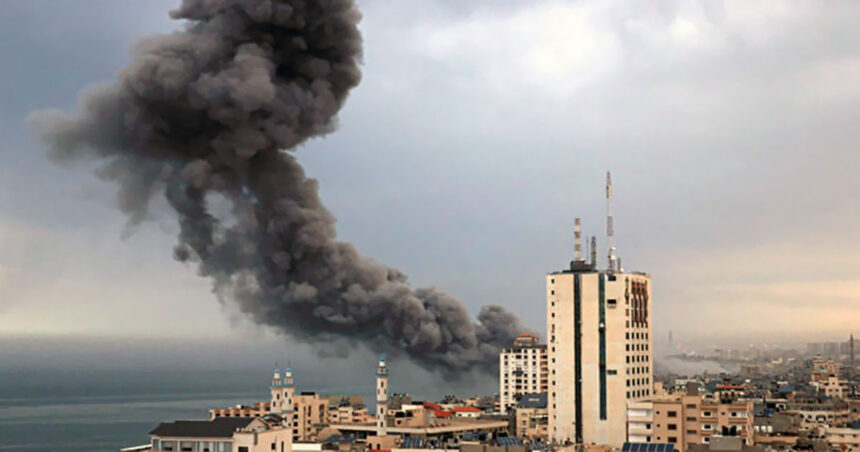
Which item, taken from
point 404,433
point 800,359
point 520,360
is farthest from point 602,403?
point 800,359

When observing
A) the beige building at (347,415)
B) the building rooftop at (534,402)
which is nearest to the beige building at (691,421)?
the building rooftop at (534,402)

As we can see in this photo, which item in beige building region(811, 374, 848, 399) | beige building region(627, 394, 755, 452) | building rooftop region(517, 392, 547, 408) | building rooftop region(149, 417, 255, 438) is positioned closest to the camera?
building rooftop region(149, 417, 255, 438)

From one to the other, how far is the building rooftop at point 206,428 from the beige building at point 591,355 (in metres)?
20.1

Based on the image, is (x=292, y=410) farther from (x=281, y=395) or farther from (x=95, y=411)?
(x=95, y=411)

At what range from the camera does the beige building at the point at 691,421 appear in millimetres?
48438

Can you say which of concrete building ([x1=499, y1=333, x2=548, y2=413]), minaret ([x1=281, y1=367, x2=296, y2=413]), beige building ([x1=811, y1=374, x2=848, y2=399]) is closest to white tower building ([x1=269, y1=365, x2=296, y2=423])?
minaret ([x1=281, y1=367, x2=296, y2=413])

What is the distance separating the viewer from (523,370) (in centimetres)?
9588

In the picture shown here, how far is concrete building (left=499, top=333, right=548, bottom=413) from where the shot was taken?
9556 centimetres

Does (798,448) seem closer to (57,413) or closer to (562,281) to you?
(562,281)

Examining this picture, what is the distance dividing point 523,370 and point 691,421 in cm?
4680

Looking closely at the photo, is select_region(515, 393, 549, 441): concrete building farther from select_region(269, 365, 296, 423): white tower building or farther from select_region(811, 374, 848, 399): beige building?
select_region(811, 374, 848, 399): beige building

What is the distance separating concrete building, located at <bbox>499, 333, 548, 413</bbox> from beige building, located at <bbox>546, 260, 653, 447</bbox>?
1609 inches

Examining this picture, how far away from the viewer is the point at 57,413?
421 ft

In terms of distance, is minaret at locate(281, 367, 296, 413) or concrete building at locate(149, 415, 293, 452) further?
minaret at locate(281, 367, 296, 413)
